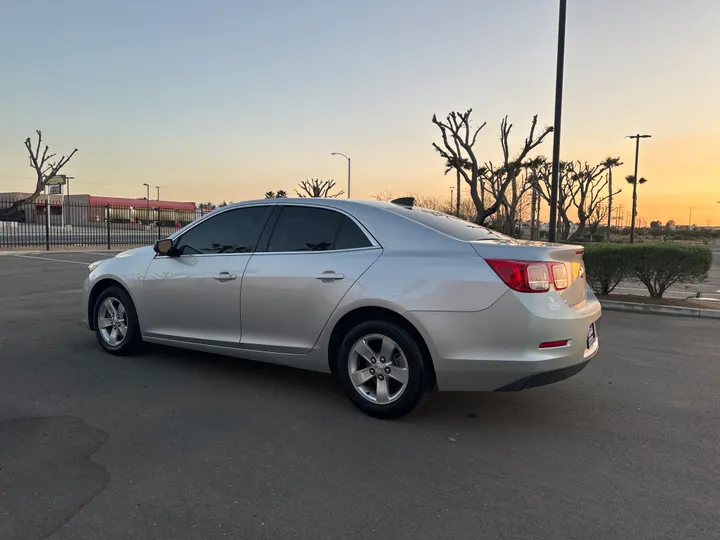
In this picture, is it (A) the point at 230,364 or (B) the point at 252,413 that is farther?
(A) the point at 230,364

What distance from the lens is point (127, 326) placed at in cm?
550

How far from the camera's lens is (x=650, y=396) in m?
4.68

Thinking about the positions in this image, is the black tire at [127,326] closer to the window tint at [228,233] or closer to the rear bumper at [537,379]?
the window tint at [228,233]

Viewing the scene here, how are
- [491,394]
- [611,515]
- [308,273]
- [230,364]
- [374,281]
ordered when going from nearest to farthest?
1. [611,515]
2. [374,281]
3. [308,273]
4. [491,394]
5. [230,364]

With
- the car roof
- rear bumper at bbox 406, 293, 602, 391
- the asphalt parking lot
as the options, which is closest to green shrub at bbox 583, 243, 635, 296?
the asphalt parking lot

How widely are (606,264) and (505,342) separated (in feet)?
24.7

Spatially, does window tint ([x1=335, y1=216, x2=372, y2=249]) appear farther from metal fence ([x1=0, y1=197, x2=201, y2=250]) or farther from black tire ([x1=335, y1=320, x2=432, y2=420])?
metal fence ([x1=0, y1=197, x2=201, y2=250])

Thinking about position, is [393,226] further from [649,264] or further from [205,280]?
[649,264]

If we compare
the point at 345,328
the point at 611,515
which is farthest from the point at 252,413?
the point at 611,515

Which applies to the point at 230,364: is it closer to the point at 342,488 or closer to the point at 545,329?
the point at 342,488

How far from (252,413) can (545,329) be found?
2196 millimetres

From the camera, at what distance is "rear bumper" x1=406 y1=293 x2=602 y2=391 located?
11.5 ft

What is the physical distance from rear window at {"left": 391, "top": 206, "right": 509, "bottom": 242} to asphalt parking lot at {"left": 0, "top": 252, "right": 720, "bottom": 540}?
1348 mm

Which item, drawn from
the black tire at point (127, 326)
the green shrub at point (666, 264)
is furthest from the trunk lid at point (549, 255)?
the green shrub at point (666, 264)
